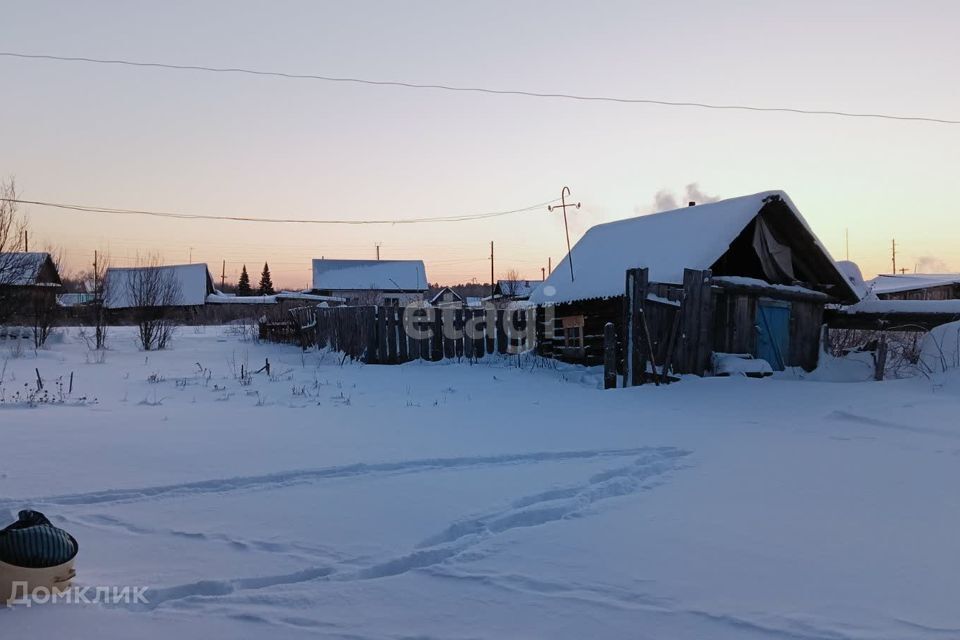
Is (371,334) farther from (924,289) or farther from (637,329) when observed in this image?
(924,289)

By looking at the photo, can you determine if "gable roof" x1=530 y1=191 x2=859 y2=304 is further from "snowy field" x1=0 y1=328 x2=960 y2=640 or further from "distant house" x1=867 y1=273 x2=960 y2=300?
"distant house" x1=867 y1=273 x2=960 y2=300

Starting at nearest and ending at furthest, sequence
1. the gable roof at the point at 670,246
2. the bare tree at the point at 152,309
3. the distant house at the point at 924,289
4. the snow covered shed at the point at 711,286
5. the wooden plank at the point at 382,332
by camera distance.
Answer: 1. the snow covered shed at the point at 711,286
2. the gable roof at the point at 670,246
3. the wooden plank at the point at 382,332
4. the bare tree at the point at 152,309
5. the distant house at the point at 924,289

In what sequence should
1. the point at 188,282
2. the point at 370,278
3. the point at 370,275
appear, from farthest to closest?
the point at 370,275, the point at 370,278, the point at 188,282

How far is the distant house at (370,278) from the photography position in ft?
193

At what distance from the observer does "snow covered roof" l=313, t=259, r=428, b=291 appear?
59.2 metres

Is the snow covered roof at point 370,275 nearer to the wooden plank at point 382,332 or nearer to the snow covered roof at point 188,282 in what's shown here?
the snow covered roof at point 188,282

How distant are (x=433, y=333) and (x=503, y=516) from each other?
1172 centimetres

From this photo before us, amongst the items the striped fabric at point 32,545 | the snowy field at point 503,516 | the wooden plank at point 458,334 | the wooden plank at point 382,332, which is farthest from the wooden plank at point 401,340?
the striped fabric at point 32,545

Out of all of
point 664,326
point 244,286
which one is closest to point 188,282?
point 244,286

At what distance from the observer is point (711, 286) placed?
11703 millimetres

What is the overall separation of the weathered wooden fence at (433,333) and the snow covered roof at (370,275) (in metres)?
42.4

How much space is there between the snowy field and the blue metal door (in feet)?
15.7

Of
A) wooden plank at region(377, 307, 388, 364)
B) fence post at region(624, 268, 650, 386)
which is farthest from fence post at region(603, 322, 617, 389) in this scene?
wooden plank at region(377, 307, 388, 364)

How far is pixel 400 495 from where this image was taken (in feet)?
16.5
